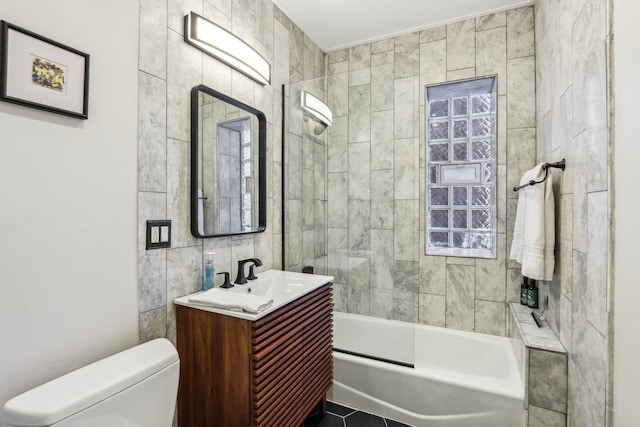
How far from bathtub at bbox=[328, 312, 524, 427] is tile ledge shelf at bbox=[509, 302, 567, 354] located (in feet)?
0.98

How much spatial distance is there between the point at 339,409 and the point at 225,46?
240cm

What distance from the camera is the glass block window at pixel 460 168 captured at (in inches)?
104

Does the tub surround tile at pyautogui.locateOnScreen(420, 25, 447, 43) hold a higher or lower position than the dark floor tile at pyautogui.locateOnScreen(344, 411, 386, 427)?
higher

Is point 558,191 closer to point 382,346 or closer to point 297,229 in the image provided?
point 382,346

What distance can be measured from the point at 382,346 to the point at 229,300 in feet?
4.27

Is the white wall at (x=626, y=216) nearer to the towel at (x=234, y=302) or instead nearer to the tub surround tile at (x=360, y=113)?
the towel at (x=234, y=302)

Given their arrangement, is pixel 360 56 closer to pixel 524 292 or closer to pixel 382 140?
pixel 382 140

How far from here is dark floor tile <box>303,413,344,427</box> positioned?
6.20ft

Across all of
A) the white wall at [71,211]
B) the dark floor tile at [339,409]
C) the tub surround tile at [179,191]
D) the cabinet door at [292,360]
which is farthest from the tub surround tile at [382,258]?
the white wall at [71,211]

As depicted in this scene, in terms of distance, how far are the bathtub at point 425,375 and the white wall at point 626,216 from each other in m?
0.88

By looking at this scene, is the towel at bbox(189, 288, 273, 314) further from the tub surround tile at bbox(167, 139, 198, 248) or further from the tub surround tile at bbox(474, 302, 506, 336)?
the tub surround tile at bbox(474, 302, 506, 336)

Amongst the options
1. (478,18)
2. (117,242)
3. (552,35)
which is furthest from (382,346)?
(478,18)

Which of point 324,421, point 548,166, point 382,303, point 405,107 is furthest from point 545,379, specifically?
point 405,107

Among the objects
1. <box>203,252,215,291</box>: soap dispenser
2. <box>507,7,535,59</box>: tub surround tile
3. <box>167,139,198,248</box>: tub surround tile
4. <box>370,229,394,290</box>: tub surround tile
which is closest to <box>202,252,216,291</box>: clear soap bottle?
<box>203,252,215,291</box>: soap dispenser
